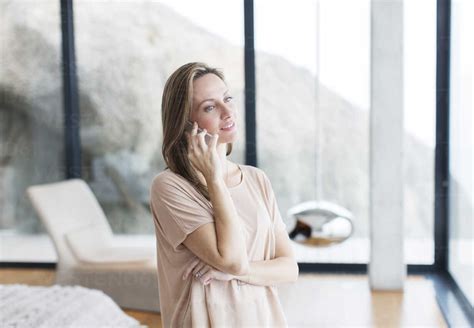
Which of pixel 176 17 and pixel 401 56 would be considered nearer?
pixel 401 56

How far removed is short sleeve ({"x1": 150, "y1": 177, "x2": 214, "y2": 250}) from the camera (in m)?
1.14

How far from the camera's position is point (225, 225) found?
1.12m

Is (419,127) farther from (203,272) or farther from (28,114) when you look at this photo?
(203,272)

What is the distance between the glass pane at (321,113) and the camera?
3951 mm

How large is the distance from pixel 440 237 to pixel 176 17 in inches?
85.1

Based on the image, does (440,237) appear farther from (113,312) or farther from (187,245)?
(187,245)

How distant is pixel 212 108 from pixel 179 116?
0.07 meters

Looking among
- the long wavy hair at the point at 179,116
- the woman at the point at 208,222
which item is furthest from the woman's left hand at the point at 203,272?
the long wavy hair at the point at 179,116

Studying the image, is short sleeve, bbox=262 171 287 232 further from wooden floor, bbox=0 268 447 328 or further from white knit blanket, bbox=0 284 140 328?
wooden floor, bbox=0 268 447 328

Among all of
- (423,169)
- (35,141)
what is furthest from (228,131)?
(35,141)

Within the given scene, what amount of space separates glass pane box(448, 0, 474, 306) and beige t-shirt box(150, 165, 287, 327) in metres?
2.09

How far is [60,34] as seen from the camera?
14.0 feet

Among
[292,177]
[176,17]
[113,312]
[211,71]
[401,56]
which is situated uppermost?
[176,17]

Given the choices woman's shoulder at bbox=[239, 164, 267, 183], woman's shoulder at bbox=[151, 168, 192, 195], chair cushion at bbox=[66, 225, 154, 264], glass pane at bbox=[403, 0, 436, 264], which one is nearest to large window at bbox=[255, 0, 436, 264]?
glass pane at bbox=[403, 0, 436, 264]
